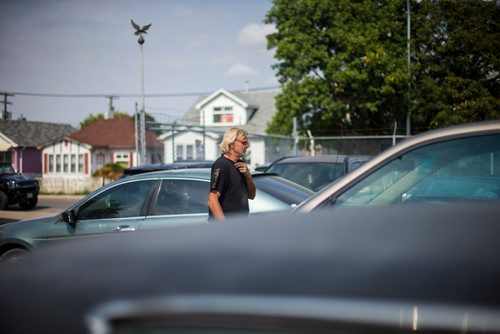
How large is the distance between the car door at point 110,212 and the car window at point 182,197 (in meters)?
0.19

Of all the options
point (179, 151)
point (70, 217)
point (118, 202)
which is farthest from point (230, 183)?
point (179, 151)

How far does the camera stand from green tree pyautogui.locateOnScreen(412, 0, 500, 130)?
64.3 feet

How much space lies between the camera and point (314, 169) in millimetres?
9133

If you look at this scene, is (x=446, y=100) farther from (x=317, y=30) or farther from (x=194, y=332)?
(x=194, y=332)

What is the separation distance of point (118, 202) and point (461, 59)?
59.1 ft

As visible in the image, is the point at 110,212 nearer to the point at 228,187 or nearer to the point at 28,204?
the point at 228,187

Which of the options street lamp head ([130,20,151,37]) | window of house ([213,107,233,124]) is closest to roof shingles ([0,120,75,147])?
window of house ([213,107,233,124])

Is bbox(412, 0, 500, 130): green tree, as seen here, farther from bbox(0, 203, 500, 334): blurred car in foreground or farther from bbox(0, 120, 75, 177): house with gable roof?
bbox(0, 120, 75, 177): house with gable roof

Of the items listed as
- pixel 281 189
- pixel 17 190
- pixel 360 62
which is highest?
pixel 360 62

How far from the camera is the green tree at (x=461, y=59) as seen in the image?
1959 cm

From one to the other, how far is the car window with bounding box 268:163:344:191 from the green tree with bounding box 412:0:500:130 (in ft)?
40.2

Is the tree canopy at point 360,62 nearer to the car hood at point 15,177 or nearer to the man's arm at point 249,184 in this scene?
the car hood at point 15,177

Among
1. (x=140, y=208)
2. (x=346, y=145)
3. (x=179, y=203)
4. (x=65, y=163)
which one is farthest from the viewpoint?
(x=65, y=163)

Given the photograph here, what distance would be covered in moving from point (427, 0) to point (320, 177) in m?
17.2
